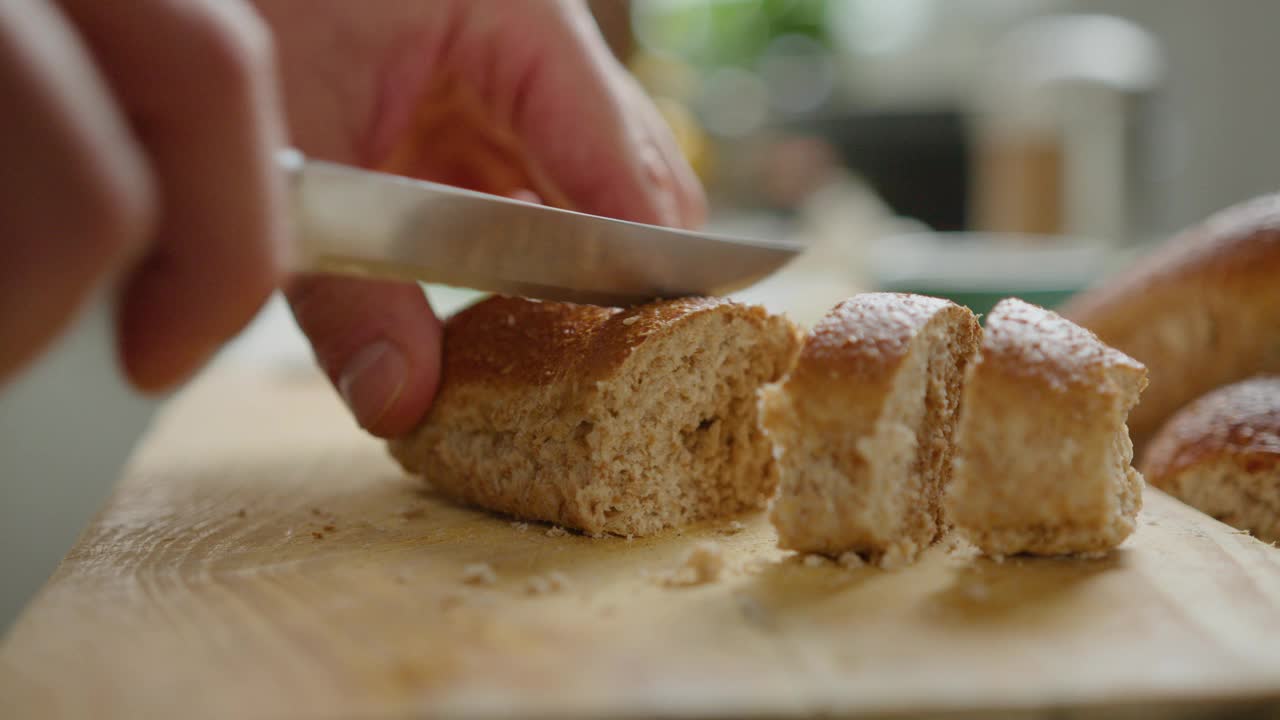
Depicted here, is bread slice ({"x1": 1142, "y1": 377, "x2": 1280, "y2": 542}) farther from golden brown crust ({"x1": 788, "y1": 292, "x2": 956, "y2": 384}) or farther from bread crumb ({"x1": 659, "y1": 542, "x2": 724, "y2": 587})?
bread crumb ({"x1": 659, "y1": 542, "x2": 724, "y2": 587})

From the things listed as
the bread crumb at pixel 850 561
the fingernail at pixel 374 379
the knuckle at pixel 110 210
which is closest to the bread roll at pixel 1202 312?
the bread crumb at pixel 850 561

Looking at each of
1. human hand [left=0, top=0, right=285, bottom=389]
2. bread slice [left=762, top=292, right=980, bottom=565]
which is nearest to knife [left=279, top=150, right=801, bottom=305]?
human hand [left=0, top=0, right=285, bottom=389]

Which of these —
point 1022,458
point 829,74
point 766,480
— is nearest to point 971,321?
point 1022,458

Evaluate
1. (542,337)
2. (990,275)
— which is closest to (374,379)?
(542,337)

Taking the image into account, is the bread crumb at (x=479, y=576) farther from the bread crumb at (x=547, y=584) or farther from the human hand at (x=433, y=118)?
the human hand at (x=433, y=118)

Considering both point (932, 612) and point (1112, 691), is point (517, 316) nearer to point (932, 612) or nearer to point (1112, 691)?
point (932, 612)

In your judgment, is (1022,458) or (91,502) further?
(91,502)

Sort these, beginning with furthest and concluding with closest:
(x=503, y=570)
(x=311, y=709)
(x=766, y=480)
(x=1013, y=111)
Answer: (x=1013, y=111)
(x=766, y=480)
(x=503, y=570)
(x=311, y=709)

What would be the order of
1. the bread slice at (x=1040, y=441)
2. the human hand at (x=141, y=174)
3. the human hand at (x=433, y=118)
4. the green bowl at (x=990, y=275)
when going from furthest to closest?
the green bowl at (x=990, y=275) < the human hand at (x=433, y=118) < the bread slice at (x=1040, y=441) < the human hand at (x=141, y=174)

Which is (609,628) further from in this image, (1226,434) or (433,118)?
(433,118)
